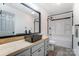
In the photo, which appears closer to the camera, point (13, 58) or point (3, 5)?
point (13, 58)

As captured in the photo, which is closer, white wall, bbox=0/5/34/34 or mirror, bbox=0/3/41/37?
mirror, bbox=0/3/41/37

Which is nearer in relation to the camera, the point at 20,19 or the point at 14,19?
the point at 14,19

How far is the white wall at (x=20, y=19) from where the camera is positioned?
1.08m

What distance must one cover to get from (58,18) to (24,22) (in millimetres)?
566

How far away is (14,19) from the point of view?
113 centimetres

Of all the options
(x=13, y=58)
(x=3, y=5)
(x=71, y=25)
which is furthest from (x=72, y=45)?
(x=3, y=5)

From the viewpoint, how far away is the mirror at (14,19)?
97 cm

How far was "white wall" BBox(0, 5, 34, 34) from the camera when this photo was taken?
3.55 ft

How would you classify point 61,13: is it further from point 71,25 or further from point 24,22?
point 24,22

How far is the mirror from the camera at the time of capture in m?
0.97

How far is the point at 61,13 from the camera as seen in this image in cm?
112

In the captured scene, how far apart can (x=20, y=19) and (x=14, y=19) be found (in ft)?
0.44

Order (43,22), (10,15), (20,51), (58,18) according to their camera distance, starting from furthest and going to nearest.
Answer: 1. (43,22)
2. (58,18)
3. (10,15)
4. (20,51)

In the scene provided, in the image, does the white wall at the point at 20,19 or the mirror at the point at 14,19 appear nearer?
the mirror at the point at 14,19
